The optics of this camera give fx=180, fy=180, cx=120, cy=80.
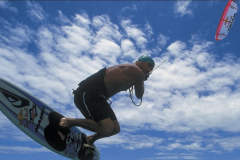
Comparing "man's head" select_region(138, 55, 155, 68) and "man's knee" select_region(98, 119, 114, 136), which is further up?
"man's head" select_region(138, 55, 155, 68)

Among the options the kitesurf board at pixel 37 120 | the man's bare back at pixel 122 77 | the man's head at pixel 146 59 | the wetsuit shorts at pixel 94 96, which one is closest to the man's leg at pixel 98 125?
the wetsuit shorts at pixel 94 96

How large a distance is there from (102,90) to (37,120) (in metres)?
2.62

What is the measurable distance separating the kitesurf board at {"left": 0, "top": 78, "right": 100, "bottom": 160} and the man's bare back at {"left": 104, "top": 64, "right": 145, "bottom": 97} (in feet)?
7.57

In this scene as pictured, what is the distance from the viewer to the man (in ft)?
15.1

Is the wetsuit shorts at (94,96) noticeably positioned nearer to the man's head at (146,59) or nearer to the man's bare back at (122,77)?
the man's bare back at (122,77)

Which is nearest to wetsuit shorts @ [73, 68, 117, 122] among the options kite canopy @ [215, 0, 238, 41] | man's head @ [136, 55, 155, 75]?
man's head @ [136, 55, 155, 75]

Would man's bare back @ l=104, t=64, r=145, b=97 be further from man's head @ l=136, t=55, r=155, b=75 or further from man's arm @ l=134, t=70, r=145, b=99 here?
man's head @ l=136, t=55, r=155, b=75

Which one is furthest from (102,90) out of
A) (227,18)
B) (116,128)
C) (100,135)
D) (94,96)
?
(227,18)

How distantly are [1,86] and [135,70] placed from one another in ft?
13.0

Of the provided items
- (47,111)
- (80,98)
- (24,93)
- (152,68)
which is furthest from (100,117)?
(24,93)

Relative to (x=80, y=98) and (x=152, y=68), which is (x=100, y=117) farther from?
(x=152, y=68)

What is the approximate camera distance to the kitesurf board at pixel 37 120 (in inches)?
212

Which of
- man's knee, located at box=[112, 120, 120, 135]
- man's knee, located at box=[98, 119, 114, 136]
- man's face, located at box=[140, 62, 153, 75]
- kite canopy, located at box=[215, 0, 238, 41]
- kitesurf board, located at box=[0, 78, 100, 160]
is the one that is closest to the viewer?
man's knee, located at box=[98, 119, 114, 136]

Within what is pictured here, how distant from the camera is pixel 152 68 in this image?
5.12 metres
